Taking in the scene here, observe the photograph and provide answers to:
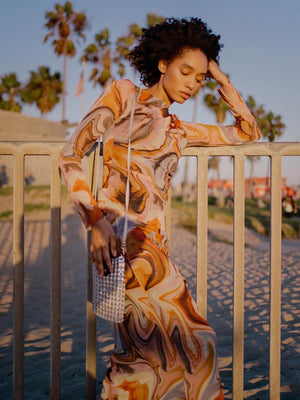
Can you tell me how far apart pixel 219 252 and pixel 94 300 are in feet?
31.7

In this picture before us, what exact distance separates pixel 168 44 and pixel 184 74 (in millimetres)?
172

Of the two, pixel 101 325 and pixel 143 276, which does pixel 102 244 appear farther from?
pixel 101 325

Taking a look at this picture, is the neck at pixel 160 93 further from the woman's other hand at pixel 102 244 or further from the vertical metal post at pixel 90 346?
the woman's other hand at pixel 102 244

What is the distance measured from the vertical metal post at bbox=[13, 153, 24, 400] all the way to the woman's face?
79cm

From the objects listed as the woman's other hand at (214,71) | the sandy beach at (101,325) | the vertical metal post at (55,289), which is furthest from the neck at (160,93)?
the sandy beach at (101,325)

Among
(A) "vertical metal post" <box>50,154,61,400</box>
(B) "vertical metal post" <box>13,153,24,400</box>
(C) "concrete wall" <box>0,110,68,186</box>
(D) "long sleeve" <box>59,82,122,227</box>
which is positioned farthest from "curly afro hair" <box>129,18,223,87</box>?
(C) "concrete wall" <box>0,110,68,186</box>

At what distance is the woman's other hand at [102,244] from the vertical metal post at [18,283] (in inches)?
25.2

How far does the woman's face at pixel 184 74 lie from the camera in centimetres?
151

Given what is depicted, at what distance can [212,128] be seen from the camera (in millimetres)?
1816

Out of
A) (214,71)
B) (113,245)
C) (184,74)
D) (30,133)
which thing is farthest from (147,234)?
(30,133)

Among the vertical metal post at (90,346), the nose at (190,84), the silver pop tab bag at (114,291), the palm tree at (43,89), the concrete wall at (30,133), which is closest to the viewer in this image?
the silver pop tab bag at (114,291)

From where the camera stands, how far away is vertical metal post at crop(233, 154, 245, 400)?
5.71 ft

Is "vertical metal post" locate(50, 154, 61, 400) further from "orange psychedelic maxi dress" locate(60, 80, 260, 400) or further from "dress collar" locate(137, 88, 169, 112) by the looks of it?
"dress collar" locate(137, 88, 169, 112)

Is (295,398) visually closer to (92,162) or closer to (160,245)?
(160,245)
